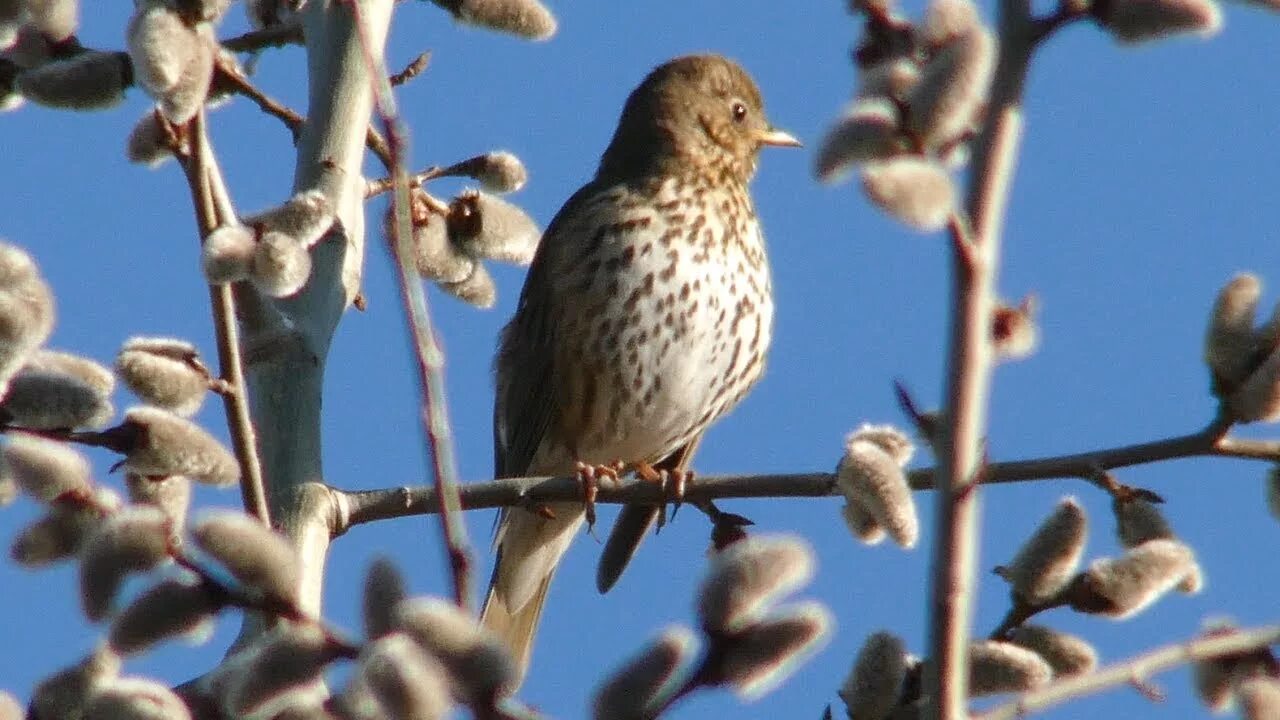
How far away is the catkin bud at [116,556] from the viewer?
2490 mm

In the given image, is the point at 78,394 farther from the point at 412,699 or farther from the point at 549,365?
the point at 549,365

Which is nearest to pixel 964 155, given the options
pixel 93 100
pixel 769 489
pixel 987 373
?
pixel 987 373

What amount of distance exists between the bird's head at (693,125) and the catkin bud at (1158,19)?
4.61m

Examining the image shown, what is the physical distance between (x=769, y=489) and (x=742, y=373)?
101 inches

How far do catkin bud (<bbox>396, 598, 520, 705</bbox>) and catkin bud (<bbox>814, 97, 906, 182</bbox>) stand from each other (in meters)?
0.62

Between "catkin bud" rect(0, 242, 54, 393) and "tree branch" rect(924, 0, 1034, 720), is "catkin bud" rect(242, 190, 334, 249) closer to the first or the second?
"catkin bud" rect(0, 242, 54, 393)

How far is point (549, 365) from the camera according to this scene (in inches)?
248

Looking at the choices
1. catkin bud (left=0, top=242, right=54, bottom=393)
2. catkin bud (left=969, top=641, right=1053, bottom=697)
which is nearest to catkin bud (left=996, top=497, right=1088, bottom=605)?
catkin bud (left=969, top=641, right=1053, bottom=697)

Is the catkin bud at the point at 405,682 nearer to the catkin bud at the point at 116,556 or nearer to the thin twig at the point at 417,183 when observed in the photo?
the catkin bud at the point at 116,556

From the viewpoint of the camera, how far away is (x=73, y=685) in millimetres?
2613

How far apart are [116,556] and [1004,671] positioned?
112 centimetres

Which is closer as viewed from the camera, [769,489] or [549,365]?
[769,489]

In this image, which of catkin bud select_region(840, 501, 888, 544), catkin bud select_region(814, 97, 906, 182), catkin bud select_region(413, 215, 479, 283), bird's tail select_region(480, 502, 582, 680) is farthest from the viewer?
bird's tail select_region(480, 502, 582, 680)

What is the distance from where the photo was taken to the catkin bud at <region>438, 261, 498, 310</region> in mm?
4512
